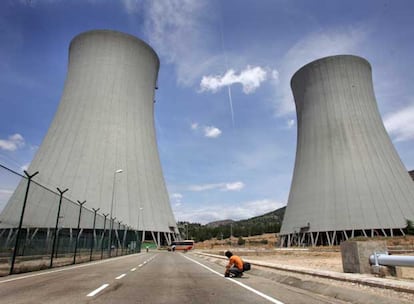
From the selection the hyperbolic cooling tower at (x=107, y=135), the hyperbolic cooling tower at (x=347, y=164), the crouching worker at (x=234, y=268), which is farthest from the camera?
the hyperbolic cooling tower at (x=347, y=164)

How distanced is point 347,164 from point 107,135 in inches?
1079

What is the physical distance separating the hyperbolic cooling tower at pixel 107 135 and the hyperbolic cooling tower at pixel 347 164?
61.2 ft

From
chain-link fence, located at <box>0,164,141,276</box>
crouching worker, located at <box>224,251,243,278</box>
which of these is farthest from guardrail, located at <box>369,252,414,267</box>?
chain-link fence, located at <box>0,164,141,276</box>

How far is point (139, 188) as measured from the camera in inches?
1515

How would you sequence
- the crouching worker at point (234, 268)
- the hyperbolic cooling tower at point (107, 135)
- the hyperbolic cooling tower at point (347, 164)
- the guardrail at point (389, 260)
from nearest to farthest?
the guardrail at point (389, 260) < the crouching worker at point (234, 268) < the hyperbolic cooling tower at point (107, 135) < the hyperbolic cooling tower at point (347, 164)

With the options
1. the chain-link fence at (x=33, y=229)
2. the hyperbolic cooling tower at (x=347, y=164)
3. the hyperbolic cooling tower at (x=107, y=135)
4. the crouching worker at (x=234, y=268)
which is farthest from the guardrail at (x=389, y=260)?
the hyperbolic cooling tower at (x=347, y=164)

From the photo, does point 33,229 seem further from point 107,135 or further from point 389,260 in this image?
point 107,135

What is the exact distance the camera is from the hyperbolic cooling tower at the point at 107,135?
115ft

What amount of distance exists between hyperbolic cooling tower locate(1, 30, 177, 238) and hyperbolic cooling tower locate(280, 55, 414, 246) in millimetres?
18641

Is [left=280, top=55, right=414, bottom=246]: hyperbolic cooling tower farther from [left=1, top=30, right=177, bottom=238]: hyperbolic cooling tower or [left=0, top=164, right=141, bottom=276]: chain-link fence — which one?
[left=0, top=164, right=141, bottom=276]: chain-link fence

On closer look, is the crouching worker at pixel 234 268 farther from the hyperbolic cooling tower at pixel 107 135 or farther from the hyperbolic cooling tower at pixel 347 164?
the hyperbolic cooling tower at pixel 347 164

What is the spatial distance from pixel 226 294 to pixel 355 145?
34.4 m

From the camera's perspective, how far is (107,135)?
3675 cm

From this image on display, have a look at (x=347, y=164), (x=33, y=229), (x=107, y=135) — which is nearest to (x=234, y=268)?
(x=33, y=229)
